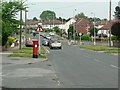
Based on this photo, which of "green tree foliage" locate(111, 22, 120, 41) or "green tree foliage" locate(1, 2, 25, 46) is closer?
"green tree foliage" locate(1, 2, 25, 46)

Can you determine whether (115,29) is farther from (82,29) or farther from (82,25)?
(82,25)

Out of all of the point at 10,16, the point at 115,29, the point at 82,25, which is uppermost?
the point at 82,25

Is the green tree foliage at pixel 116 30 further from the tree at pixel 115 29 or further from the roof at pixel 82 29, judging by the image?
the roof at pixel 82 29

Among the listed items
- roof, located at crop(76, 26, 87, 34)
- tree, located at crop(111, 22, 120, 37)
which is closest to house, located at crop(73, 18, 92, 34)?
roof, located at crop(76, 26, 87, 34)

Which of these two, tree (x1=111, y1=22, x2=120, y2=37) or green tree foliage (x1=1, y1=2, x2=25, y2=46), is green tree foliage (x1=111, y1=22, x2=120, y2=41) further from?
green tree foliage (x1=1, y1=2, x2=25, y2=46)

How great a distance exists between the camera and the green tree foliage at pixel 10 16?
44.0m

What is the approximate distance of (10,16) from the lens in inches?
1783

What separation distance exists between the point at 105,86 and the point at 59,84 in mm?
1824

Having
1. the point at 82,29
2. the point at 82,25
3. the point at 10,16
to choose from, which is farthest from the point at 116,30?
the point at 82,25

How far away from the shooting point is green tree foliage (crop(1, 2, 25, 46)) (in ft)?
145

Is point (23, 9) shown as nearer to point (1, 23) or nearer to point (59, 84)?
point (1, 23)

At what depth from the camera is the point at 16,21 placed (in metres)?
45.7

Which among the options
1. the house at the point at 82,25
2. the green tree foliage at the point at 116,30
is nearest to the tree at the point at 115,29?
the green tree foliage at the point at 116,30

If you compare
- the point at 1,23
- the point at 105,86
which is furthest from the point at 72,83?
the point at 1,23
